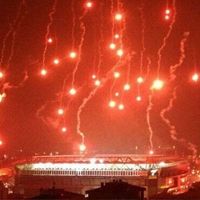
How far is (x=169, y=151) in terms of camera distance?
132 ft

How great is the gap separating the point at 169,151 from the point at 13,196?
18913mm

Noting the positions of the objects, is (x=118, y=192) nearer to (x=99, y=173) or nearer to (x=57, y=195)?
(x=57, y=195)

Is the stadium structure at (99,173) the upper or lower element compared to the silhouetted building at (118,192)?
upper

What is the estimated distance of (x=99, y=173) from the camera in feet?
99.3

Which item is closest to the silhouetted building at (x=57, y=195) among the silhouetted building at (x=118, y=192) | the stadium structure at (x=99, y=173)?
the silhouetted building at (x=118, y=192)

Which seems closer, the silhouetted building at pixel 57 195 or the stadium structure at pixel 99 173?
the silhouetted building at pixel 57 195

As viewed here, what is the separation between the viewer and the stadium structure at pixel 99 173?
28984 millimetres

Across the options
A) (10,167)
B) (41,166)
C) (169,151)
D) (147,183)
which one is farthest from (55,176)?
(169,151)

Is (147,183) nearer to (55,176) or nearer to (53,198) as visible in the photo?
(55,176)

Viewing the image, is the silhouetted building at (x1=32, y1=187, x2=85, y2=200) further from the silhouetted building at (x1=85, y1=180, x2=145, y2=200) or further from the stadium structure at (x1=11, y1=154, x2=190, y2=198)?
the stadium structure at (x1=11, y1=154, x2=190, y2=198)

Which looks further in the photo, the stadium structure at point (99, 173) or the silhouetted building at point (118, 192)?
the stadium structure at point (99, 173)

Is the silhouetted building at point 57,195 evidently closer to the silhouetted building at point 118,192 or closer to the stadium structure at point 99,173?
the silhouetted building at point 118,192

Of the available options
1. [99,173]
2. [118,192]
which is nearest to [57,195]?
[118,192]

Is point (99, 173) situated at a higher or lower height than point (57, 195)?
higher
